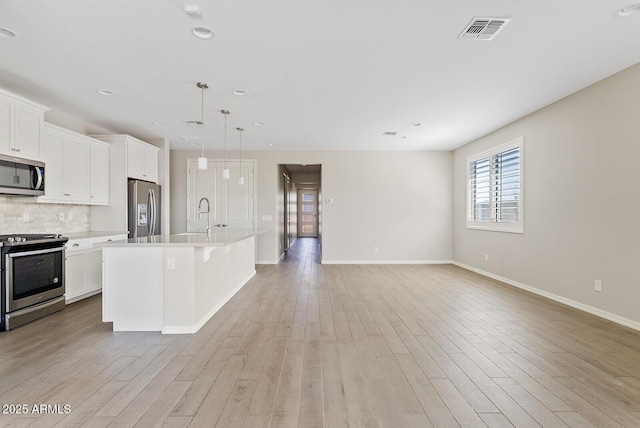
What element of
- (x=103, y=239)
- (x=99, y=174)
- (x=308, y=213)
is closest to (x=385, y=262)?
(x=103, y=239)

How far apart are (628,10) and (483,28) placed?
0.99 metres

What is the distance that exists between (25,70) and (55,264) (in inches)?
83.4

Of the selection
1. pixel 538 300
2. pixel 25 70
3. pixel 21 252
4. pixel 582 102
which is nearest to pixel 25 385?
pixel 21 252

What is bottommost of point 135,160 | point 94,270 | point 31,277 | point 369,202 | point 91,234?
point 94,270

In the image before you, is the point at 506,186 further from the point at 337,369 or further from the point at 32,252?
the point at 32,252

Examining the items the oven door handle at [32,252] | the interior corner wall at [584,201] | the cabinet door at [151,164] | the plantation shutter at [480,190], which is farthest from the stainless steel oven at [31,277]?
the plantation shutter at [480,190]

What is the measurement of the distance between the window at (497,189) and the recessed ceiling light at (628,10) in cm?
267

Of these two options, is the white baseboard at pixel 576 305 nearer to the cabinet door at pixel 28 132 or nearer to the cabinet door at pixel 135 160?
the cabinet door at pixel 135 160

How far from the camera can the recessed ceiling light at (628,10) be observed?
2.23 m

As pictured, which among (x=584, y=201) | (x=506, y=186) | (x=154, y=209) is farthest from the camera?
(x=154, y=209)

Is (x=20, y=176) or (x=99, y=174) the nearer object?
(x=20, y=176)

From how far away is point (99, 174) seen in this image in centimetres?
480

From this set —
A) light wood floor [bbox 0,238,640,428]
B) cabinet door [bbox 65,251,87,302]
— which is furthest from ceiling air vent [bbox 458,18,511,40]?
cabinet door [bbox 65,251,87,302]

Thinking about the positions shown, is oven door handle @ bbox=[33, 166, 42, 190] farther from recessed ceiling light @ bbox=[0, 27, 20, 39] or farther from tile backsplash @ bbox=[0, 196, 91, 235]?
recessed ceiling light @ bbox=[0, 27, 20, 39]
